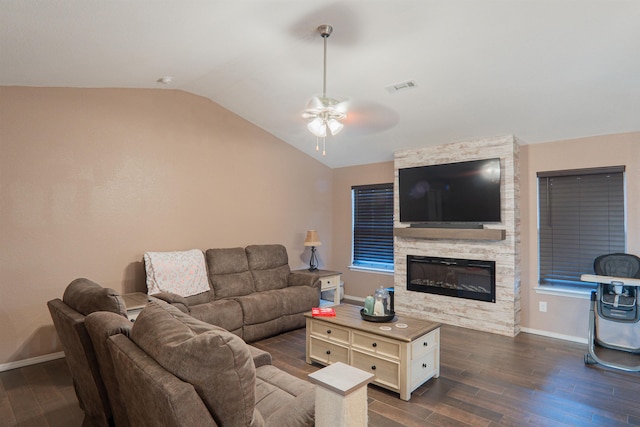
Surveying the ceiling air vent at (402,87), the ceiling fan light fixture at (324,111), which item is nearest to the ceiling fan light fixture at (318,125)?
the ceiling fan light fixture at (324,111)

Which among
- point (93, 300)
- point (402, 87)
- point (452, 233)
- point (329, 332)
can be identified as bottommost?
point (329, 332)

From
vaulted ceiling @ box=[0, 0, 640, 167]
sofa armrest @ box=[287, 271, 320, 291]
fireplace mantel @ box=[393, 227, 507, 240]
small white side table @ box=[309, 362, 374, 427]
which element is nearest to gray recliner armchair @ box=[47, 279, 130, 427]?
small white side table @ box=[309, 362, 374, 427]

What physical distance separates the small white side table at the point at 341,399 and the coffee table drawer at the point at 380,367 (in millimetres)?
1692

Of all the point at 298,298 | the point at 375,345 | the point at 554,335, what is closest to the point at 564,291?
the point at 554,335

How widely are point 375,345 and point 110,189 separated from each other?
10.8 feet

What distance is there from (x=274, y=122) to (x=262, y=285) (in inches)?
93.5

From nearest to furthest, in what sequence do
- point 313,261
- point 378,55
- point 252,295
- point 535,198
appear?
1. point 378,55
2. point 252,295
3. point 535,198
4. point 313,261

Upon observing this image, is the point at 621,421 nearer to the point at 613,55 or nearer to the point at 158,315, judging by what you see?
the point at 613,55

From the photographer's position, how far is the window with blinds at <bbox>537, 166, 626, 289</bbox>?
408 centimetres

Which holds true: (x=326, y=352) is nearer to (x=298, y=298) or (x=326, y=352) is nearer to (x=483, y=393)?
(x=298, y=298)

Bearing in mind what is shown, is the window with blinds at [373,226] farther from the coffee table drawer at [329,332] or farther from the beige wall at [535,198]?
the coffee table drawer at [329,332]

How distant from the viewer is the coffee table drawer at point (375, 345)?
2.94 m

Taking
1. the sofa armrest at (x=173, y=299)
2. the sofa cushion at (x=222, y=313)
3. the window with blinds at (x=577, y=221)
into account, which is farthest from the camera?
the window with blinds at (x=577, y=221)

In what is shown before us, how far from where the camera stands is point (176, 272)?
4121mm
